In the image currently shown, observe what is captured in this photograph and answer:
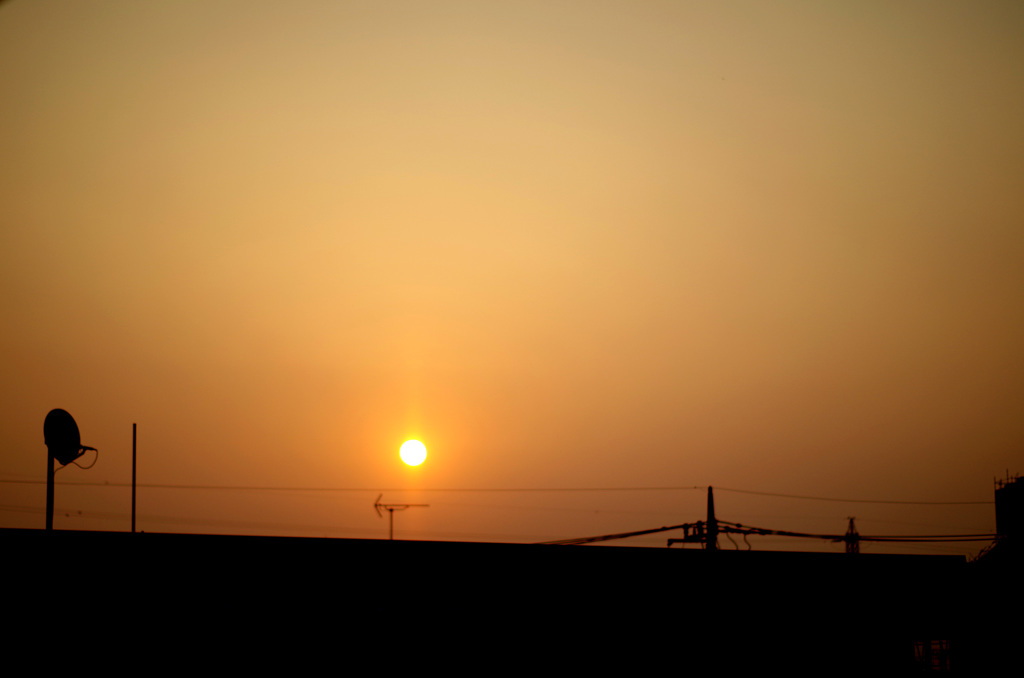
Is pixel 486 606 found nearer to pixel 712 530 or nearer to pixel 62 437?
pixel 62 437

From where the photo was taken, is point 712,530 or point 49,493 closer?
point 49,493

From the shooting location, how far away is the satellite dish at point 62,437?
16203 mm

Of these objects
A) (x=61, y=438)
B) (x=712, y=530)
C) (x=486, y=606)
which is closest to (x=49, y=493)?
(x=61, y=438)

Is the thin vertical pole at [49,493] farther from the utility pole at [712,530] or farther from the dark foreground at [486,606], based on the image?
the utility pole at [712,530]

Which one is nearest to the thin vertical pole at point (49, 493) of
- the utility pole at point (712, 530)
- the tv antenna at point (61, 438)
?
the tv antenna at point (61, 438)

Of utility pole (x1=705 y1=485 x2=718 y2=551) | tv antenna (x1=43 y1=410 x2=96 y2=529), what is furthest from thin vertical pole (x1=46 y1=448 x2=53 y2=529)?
utility pole (x1=705 y1=485 x2=718 y2=551)

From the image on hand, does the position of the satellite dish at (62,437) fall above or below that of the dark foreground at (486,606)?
above

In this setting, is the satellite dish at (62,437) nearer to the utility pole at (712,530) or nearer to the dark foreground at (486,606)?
the dark foreground at (486,606)

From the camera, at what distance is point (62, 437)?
16312 millimetres

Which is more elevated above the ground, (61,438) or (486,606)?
(61,438)

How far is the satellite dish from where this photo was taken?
16203mm

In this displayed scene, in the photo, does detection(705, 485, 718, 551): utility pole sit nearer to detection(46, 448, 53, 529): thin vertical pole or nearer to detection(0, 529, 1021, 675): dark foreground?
detection(0, 529, 1021, 675): dark foreground

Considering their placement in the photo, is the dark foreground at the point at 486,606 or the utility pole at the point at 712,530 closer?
the dark foreground at the point at 486,606

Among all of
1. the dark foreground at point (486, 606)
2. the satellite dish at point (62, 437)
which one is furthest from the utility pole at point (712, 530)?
the satellite dish at point (62, 437)
